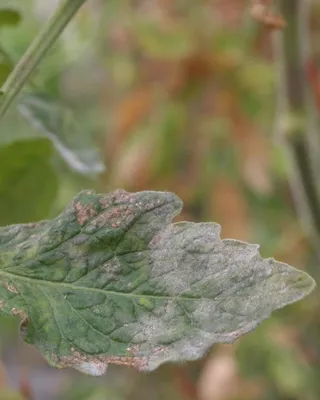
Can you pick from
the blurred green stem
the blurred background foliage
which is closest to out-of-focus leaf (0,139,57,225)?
the blurred green stem

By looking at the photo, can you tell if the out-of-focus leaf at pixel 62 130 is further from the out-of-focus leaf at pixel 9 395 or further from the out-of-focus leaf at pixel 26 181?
the out-of-focus leaf at pixel 9 395

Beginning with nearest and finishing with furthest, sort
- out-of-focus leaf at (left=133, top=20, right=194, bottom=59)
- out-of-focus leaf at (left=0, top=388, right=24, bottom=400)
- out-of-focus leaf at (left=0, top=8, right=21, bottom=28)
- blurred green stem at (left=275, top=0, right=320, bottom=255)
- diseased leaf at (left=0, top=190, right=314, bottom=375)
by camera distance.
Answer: diseased leaf at (left=0, top=190, right=314, bottom=375)
out-of-focus leaf at (left=0, top=8, right=21, bottom=28)
blurred green stem at (left=275, top=0, right=320, bottom=255)
out-of-focus leaf at (left=0, top=388, right=24, bottom=400)
out-of-focus leaf at (left=133, top=20, right=194, bottom=59)

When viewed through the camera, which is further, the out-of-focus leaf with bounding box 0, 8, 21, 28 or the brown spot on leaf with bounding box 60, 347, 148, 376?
the out-of-focus leaf with bounding box 0, 8, 21, 28

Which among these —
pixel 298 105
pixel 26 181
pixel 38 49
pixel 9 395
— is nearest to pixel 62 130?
pixel 26 181

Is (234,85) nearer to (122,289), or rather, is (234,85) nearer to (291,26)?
(291,26)

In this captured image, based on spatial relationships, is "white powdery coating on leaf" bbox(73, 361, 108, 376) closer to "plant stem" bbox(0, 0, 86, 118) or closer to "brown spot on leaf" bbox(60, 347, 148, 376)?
"brown spot on leaf" bbox(60, 347, 148, 376)

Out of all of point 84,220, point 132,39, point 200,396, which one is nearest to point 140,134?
point 132,39

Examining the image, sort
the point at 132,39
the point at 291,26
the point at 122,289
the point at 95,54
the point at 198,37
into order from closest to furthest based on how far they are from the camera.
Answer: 1. the point at 122,289
2. the point at 291,26
3. the point at 198,37
4. the point at 132,39
5. the point at 95,54
